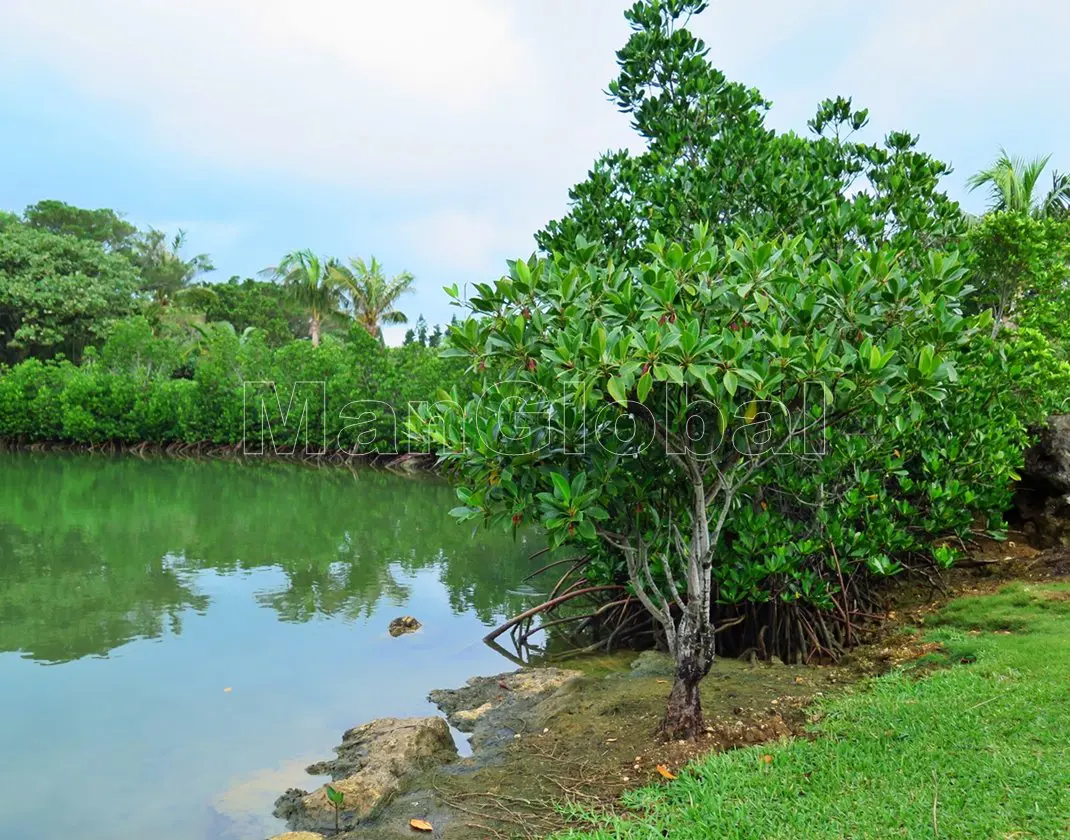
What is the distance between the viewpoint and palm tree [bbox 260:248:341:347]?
114 feet

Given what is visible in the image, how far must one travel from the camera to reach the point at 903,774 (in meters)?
3.49

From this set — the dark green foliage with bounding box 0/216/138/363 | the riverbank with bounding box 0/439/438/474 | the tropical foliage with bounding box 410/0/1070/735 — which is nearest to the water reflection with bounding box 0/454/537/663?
the tropical foliage with bounding box 410/0/1070/735

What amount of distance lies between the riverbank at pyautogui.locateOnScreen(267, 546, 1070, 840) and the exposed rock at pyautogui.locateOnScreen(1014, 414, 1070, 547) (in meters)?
1.73

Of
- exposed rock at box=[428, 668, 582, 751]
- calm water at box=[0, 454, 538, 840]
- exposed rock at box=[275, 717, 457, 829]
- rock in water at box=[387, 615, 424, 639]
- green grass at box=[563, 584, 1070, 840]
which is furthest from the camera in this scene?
rock in water at box=[387, 615, 424, 639]

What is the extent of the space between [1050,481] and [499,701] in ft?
18.9

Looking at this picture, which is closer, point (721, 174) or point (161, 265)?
point (721, 174)

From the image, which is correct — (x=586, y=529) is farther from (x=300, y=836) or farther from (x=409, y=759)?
(x=300, y=836)

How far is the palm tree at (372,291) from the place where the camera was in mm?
35906

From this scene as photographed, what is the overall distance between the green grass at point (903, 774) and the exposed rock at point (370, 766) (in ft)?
4.58

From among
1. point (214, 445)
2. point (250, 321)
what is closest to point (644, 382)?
point (214, 445)

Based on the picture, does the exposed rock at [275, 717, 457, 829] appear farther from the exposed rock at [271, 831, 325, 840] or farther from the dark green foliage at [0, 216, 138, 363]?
the dark green foliage at [0, 216, 138, 363]

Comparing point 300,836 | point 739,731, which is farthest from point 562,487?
point 300,836

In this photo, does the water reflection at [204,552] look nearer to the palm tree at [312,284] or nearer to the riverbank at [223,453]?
the riverbank at [223,453]

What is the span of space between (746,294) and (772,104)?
3872 mm
